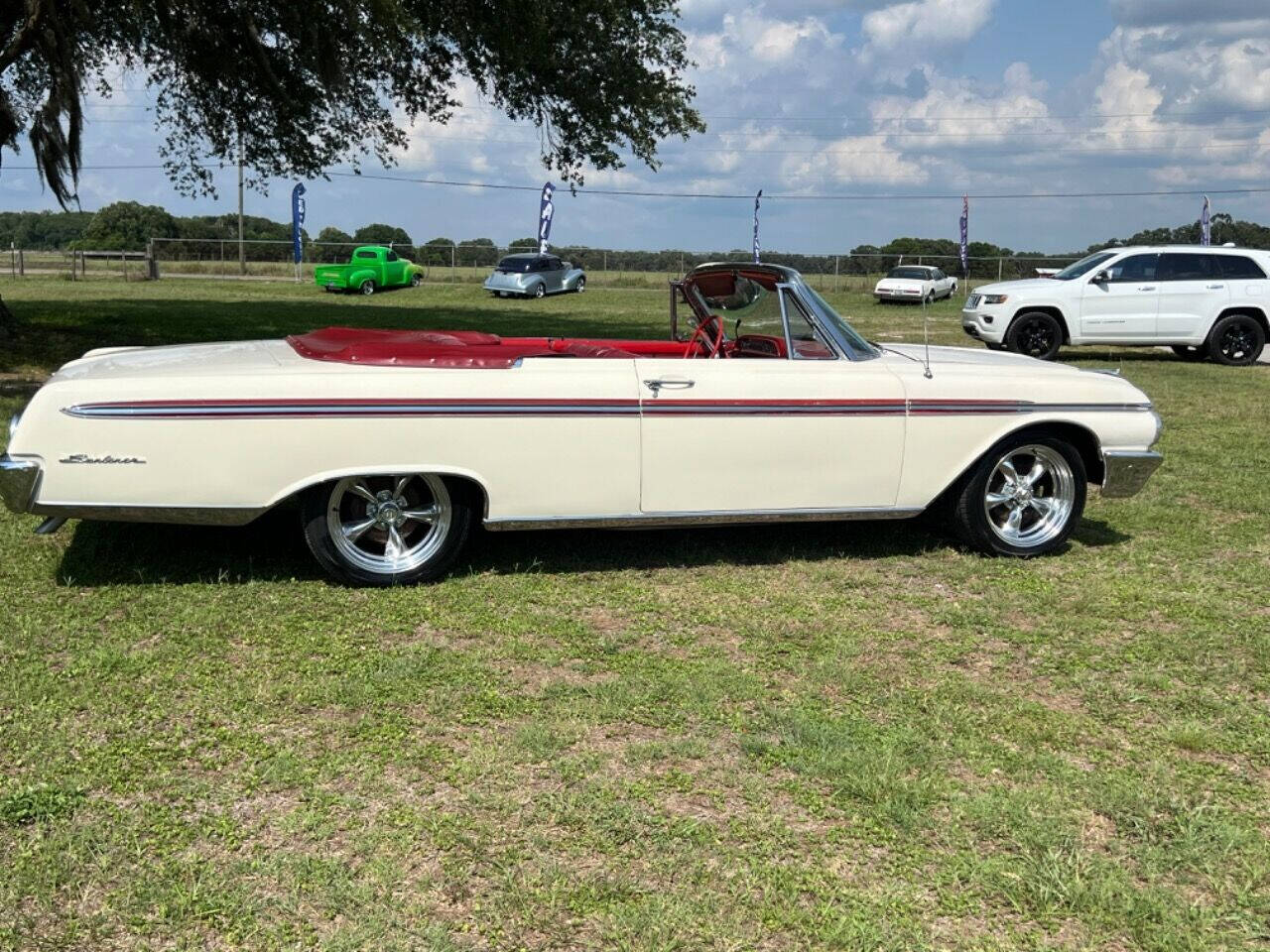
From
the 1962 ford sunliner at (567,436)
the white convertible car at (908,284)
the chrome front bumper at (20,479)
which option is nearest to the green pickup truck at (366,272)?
the white convertible car at (908,284)

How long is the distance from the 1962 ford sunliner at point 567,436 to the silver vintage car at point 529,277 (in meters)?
27.8

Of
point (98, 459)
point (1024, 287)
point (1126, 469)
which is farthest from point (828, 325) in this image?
point (1024, 287)

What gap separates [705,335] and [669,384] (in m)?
1.15

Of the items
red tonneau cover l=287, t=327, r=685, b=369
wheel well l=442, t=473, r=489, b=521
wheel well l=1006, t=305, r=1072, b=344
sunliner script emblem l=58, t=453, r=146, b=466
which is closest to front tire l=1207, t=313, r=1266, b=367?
wheel well l=1006, t=305, r=1072, b=344

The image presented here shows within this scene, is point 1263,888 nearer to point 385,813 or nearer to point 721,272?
point 385,813

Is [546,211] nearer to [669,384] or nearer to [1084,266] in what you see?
[1084,266]

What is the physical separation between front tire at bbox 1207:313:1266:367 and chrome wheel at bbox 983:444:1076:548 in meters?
11.9

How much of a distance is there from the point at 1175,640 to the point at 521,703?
2.67 m

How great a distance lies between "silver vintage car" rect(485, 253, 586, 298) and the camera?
33156 millimetres

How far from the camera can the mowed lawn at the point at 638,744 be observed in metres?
2.72

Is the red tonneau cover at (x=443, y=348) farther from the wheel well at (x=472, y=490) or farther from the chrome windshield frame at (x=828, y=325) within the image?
the chrome windshield frame at (x=828, y=325)

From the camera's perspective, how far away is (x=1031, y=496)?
18.8ft

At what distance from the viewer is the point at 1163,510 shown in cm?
686

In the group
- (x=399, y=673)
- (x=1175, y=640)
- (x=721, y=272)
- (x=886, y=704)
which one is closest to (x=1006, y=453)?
(x=1175, y=640)
